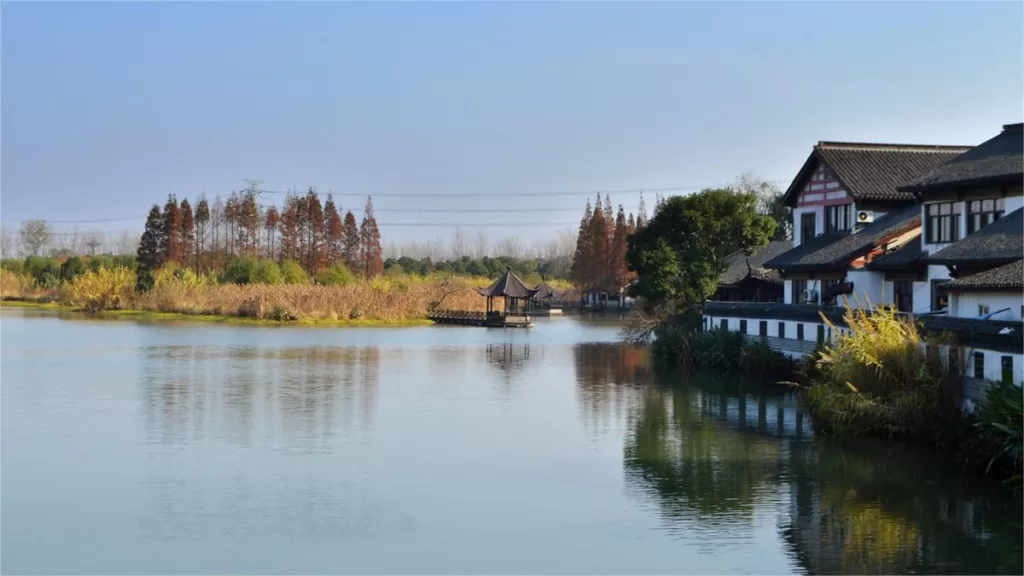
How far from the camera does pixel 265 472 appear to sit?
1941 cm

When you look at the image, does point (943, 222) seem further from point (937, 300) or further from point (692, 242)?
point (692, 242)

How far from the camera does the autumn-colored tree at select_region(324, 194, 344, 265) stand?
84.8 m

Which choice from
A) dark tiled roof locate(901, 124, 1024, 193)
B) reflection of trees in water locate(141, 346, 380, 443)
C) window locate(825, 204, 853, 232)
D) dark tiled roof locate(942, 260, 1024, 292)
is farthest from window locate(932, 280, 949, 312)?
reflection of trees in water locate(141, 346, 380, 443)

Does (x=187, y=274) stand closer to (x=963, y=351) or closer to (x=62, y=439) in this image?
(x=62, y=439)

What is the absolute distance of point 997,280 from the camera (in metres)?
22.2

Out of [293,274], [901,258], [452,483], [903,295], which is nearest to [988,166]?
[901,258]

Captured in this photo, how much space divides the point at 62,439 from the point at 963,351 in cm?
1747

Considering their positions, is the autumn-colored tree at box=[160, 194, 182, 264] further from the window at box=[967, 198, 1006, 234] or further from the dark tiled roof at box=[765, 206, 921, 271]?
the window at box=[967, 198, 1006, 234]

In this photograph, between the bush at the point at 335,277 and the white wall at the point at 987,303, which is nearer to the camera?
the white wall at the point at 987,303

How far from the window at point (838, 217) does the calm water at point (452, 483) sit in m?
8.28

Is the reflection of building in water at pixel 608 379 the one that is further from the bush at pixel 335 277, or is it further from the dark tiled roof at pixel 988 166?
the bush at pixel 335 277

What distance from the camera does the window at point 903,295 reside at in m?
31.9

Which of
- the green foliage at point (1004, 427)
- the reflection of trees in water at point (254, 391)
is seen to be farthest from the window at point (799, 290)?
the green foliage at point (1004, 427)

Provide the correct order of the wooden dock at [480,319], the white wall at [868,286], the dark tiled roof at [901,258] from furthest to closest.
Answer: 1. the wooden dock at [480,319]
2. the white wall at [868,286]
3. the dark tiled roof at [901,258]
